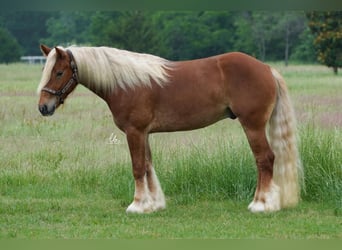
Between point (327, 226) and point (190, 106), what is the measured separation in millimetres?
Answer: 1614

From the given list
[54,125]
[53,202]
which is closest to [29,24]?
[54,125]

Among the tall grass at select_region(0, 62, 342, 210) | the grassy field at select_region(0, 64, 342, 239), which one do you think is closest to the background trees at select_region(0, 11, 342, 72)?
the grassy field at select_region(0, 64, 342, 239)

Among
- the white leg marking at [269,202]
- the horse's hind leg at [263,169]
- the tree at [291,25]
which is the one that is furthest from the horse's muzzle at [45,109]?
the tree at [291,25]

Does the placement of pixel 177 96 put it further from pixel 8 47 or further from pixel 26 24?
pixel 8 47

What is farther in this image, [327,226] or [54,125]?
[54,125]

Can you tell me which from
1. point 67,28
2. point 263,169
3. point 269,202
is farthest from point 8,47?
point 269,202

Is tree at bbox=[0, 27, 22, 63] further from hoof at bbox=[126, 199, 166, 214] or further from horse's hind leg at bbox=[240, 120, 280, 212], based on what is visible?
horse's hind leg at bbox=[240, 120, 280, 212]

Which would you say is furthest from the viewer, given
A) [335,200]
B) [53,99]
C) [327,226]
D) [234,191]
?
[234,191]

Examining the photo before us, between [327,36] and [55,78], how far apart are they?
9346 millimetres

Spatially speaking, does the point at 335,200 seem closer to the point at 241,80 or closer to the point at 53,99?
the point at 241,80

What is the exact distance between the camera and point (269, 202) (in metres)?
5.93

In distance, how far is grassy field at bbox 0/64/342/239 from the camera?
5273 millimetres

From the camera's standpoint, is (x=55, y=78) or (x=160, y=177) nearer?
(x=55, y=78)

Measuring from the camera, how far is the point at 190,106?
5.93 metres
